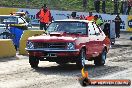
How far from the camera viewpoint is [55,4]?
46.5 m

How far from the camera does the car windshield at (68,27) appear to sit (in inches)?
576

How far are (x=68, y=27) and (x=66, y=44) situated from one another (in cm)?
142

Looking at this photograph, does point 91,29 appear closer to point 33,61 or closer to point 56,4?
point 33,61

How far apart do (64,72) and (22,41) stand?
702cm

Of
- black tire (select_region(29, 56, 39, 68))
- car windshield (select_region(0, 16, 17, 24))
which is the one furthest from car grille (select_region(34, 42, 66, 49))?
car windshield (select_region(0, 16, 17, 24))

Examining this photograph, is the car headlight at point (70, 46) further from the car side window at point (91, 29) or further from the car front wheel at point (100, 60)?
the car front wheel at point (100, 60)

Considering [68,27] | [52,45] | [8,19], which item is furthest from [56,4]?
[52,45]

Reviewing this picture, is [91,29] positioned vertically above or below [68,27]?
below

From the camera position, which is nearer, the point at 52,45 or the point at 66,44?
the point at 66,44

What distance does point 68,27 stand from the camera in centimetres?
1475

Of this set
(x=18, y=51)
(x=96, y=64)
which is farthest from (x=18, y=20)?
(x=96, y=64)

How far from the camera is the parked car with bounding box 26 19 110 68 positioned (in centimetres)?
1347

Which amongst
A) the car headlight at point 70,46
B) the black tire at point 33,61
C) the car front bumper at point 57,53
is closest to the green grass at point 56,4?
the black tire at point 33,61

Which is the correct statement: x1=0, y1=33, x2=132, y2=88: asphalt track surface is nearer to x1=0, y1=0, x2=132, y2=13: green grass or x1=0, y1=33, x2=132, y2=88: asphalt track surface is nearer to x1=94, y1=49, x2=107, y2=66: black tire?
x1=94, y1=49, x2=107, y2=66: black tire
